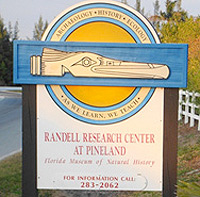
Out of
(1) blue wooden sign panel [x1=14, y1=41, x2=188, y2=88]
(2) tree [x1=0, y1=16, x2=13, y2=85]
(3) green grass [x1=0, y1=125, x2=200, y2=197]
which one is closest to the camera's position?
(1) blue wooden sign panel [x1=14, y1=41, x2=188, y2=88]

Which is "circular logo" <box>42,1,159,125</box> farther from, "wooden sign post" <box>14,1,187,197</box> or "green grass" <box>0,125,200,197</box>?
"green grass" <box>0,125,200,197</box>

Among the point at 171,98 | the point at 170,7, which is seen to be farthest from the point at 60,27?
the point at 170,7

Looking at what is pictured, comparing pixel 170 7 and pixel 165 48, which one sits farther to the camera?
pixel 170 7

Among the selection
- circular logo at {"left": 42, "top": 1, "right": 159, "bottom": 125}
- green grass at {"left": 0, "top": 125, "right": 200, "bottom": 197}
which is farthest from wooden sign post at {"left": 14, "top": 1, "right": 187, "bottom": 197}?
green grass at {"left": 0, "top": 125, "right": 200, "bottom": 197}

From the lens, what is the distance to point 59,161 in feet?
11.3

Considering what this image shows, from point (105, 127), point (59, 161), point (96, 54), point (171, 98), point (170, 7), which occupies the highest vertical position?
point (170, 7)

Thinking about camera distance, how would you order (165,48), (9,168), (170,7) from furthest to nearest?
(170,7)
(9,168)
(165,48)

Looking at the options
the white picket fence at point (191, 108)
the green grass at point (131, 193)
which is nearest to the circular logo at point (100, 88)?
the green grass at point (131, 193)

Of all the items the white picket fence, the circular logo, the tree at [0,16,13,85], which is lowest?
the white picket fence

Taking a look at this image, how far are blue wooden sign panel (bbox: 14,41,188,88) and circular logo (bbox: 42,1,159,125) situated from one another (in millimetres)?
118

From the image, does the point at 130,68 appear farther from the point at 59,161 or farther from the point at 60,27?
the point at 59,161

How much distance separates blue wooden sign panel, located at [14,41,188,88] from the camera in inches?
132

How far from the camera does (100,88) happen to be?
3441 millimetres

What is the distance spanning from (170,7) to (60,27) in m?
33.2
